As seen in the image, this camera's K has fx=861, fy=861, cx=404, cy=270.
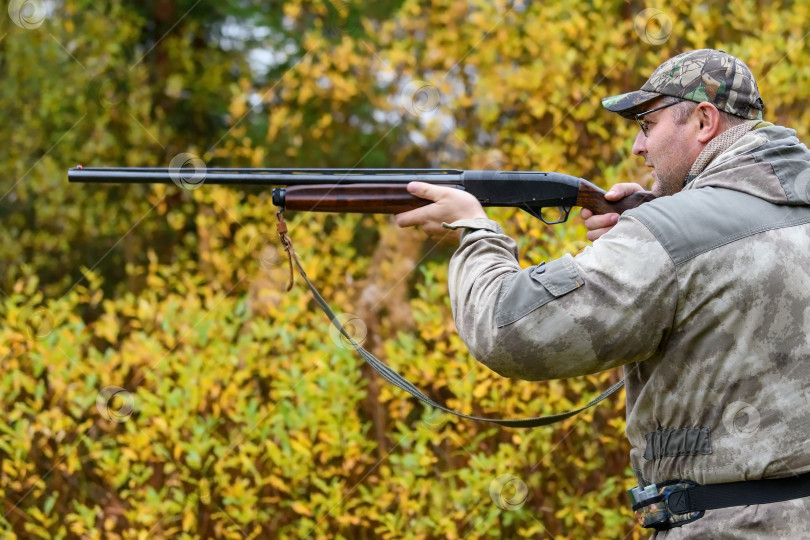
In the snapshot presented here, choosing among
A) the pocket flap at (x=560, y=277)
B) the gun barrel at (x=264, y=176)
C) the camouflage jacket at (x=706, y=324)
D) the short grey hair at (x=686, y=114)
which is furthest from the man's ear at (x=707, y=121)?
the gun barrel at (x=264, y=176)

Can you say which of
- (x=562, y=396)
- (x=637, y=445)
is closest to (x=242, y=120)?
(x=562, y=396)

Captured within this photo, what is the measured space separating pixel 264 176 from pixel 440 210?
77 centimetres

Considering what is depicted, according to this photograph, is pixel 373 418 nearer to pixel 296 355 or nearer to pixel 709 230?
pixel 296 355

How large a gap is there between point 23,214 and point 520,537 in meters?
7.23

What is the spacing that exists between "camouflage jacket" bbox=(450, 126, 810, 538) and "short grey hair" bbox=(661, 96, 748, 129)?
0.81ft

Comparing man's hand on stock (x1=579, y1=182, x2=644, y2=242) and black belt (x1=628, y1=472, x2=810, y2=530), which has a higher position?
man's hand on stock (x1=579, y1=182, x2=644, y2=242)

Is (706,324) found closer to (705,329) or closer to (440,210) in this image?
(705,329)

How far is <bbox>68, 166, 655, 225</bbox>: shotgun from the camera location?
2828 mm

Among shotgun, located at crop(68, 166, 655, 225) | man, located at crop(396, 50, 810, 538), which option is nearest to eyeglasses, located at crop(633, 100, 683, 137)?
man, located at crop(396, 50, 810, 538)

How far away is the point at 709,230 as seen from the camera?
1.90 meters

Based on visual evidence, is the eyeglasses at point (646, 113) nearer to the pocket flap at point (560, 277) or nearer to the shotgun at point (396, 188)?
the shotgun at point (396, 188)

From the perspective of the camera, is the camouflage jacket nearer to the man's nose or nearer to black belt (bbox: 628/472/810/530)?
black belt (bbox: 628/472/810/530)

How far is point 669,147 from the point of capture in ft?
7.39

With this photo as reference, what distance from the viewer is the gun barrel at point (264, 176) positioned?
2840 mm
